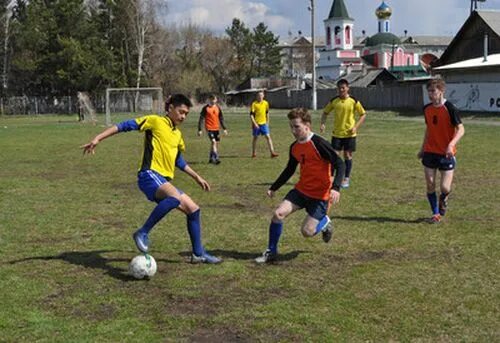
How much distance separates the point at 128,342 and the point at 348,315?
183 centimetres

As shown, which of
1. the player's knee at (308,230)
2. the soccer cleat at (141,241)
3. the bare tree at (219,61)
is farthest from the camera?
the bare tree at (219,61)

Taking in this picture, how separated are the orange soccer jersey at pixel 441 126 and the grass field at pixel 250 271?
1084mm

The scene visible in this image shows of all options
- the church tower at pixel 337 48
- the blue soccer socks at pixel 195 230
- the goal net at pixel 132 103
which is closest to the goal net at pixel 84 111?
the goal net at pixel 132 103

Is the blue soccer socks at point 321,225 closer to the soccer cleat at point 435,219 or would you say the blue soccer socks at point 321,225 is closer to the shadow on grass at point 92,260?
the shadow on grass at point 92,260

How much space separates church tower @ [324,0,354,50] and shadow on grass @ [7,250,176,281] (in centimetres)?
11439

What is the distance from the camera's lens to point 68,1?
6769cm

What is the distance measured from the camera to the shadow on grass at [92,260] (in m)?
6.66

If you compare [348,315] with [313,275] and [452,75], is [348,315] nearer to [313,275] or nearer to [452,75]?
[313,275]

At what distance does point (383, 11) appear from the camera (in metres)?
117

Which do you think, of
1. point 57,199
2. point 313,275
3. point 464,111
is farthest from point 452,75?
point 313,275

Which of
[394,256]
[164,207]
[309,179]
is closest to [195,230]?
[164,207]

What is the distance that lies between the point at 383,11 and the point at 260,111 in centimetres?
10596

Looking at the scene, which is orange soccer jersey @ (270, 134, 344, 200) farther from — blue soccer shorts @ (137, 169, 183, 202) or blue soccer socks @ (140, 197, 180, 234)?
blue soccer shorts @ (137, 169, 183, 202)

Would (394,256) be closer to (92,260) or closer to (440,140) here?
(440,140)
